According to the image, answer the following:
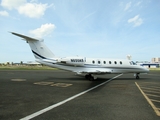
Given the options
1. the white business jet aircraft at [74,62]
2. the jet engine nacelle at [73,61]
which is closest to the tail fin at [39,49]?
the white business jet aircraft at [74,62]

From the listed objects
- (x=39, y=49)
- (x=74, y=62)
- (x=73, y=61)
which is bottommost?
(x=74, y=62)

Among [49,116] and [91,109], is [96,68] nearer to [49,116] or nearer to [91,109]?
[91,109]

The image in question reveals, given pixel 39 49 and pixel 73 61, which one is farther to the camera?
pixel 39 49

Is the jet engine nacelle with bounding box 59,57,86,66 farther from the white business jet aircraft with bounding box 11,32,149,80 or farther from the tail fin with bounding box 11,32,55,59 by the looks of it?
the tail fin with bounding box 11,32,55,59

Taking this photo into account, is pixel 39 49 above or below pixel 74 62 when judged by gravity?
above

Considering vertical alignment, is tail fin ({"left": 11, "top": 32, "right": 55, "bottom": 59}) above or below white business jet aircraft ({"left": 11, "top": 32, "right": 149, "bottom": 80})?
above

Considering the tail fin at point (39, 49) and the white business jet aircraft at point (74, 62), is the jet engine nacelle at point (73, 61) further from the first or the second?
the tail fin at point (39, 49)

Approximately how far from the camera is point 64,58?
61.7ft

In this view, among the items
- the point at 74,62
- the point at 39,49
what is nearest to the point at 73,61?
the point at 74,62

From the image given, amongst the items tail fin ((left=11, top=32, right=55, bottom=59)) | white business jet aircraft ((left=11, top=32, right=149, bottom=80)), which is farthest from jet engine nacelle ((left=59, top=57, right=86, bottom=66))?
tail fin ((left=11, top=32, right=55, bottom=59))

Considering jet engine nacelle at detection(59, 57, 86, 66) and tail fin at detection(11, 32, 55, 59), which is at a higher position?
tail fin at detection(11, 32, 55, 59)

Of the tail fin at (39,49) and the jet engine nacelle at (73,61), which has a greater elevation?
the tail fin at (39,49)

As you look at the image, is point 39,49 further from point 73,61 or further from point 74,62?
point 74,62

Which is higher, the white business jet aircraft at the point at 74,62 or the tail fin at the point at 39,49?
the tail fin at the point at 39,49
